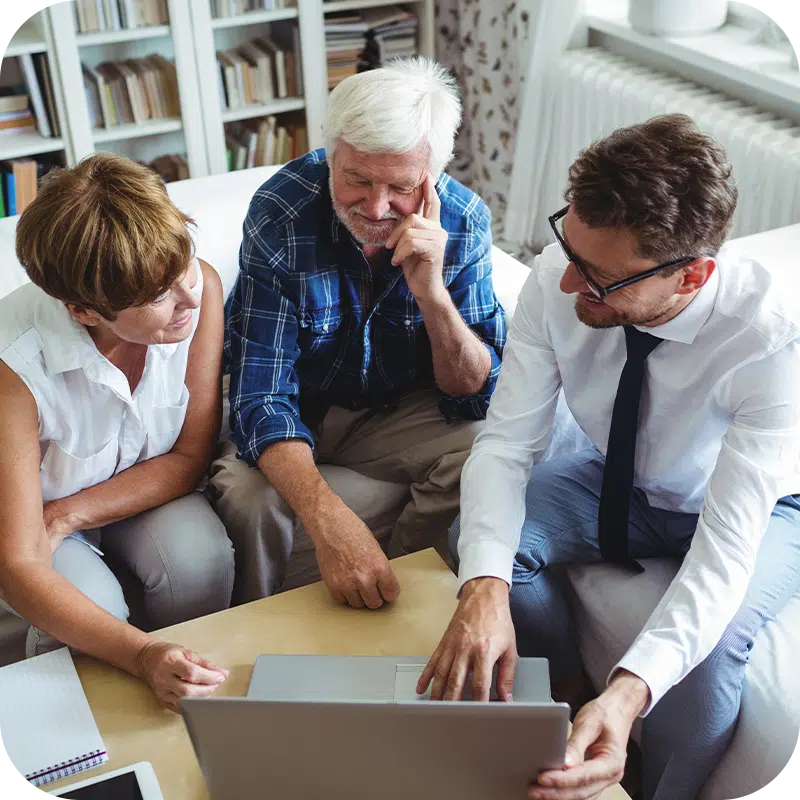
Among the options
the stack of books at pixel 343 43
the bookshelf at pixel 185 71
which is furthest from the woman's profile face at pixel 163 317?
the stack of books at pixel 343 43

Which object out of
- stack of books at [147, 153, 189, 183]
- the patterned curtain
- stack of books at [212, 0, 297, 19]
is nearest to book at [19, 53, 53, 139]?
stack of books at [147, 153, 189, 183]

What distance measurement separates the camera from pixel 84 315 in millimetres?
1400

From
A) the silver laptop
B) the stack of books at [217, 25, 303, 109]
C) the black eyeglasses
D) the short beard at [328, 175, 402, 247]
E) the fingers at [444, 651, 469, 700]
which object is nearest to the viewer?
the silver laptop

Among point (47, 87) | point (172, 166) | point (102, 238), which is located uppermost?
point (102, 238)

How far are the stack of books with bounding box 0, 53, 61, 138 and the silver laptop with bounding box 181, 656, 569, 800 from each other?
2590 mm

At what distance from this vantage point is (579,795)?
1000 mm

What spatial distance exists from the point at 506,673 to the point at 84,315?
775mm

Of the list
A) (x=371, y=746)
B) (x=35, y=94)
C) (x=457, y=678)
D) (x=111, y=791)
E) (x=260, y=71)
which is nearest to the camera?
(x=371, y=746)

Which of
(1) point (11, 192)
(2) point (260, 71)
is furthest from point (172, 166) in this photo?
(1) point (11, 192)

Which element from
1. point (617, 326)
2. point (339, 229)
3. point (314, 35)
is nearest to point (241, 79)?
point (314, 35)

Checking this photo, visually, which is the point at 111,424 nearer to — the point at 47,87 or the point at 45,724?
the point at 45,724

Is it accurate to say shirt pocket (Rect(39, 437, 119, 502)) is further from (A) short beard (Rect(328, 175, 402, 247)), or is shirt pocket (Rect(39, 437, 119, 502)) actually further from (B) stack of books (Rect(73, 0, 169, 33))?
(B) stack of books (Rect(73, 0, 169, 33))

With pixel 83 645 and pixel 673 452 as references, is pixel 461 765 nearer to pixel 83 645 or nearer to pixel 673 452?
pixel 83 645

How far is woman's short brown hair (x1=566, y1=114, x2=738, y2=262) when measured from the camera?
48.2 inches
